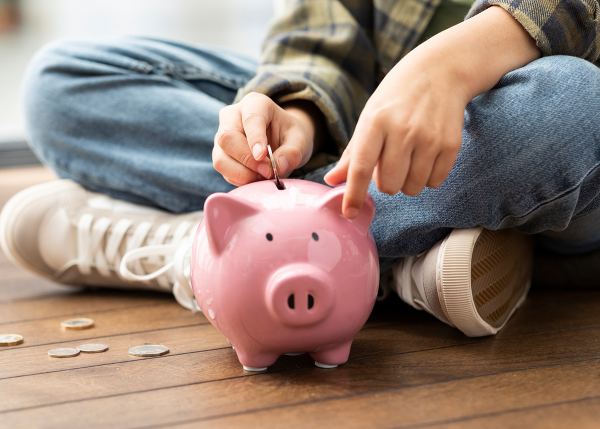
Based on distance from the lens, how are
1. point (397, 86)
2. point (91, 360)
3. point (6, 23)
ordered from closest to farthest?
point (397, 86), point (91, 360), point (6, 23)

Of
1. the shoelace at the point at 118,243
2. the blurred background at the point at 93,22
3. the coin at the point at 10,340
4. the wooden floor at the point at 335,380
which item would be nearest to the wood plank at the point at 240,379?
the wooden floor at the point at 335,380

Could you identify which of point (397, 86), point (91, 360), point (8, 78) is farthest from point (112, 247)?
point (8, 78)

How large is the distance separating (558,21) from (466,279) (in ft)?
0.95

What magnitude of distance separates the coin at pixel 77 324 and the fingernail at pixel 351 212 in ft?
1.42

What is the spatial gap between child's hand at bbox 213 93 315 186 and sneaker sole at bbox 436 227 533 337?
0.64ft

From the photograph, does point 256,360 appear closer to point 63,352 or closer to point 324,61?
point 63,352

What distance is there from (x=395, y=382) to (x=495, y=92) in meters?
0.31

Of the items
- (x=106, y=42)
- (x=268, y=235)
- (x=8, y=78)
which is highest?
(x=106, y=42)

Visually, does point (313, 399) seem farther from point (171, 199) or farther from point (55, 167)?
point (55, 167)

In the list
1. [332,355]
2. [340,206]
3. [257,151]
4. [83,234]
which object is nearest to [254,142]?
[257,151]

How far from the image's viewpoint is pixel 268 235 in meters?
0.49

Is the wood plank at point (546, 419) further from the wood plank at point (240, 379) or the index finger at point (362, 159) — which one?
the index finger at point (362, 159)

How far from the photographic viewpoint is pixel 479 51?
21.5 inches

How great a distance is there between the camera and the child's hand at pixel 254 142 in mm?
575
